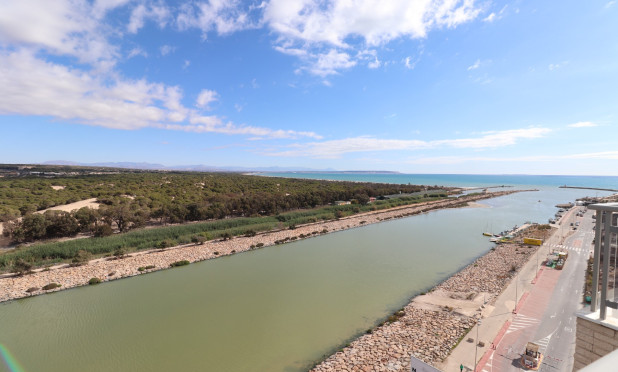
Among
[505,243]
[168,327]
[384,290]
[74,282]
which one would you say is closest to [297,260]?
[384,290]

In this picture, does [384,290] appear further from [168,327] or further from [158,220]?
[158,220]

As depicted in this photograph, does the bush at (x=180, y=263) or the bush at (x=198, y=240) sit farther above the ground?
the bush at (x=198, y=240)

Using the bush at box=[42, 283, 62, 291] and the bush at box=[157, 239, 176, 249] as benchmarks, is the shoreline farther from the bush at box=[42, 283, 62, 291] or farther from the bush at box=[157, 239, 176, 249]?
the bush at box=[157, 239, 176, 249]

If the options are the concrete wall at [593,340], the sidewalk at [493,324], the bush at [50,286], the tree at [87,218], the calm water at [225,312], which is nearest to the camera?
the concrete wall at [593,340]

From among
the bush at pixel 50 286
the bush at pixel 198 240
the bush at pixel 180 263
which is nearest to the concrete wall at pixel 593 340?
the bush at pixel 180 263

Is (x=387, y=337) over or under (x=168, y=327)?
over

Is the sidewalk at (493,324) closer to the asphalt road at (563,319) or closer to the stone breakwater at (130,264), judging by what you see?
the asphalt road at (563,319)
